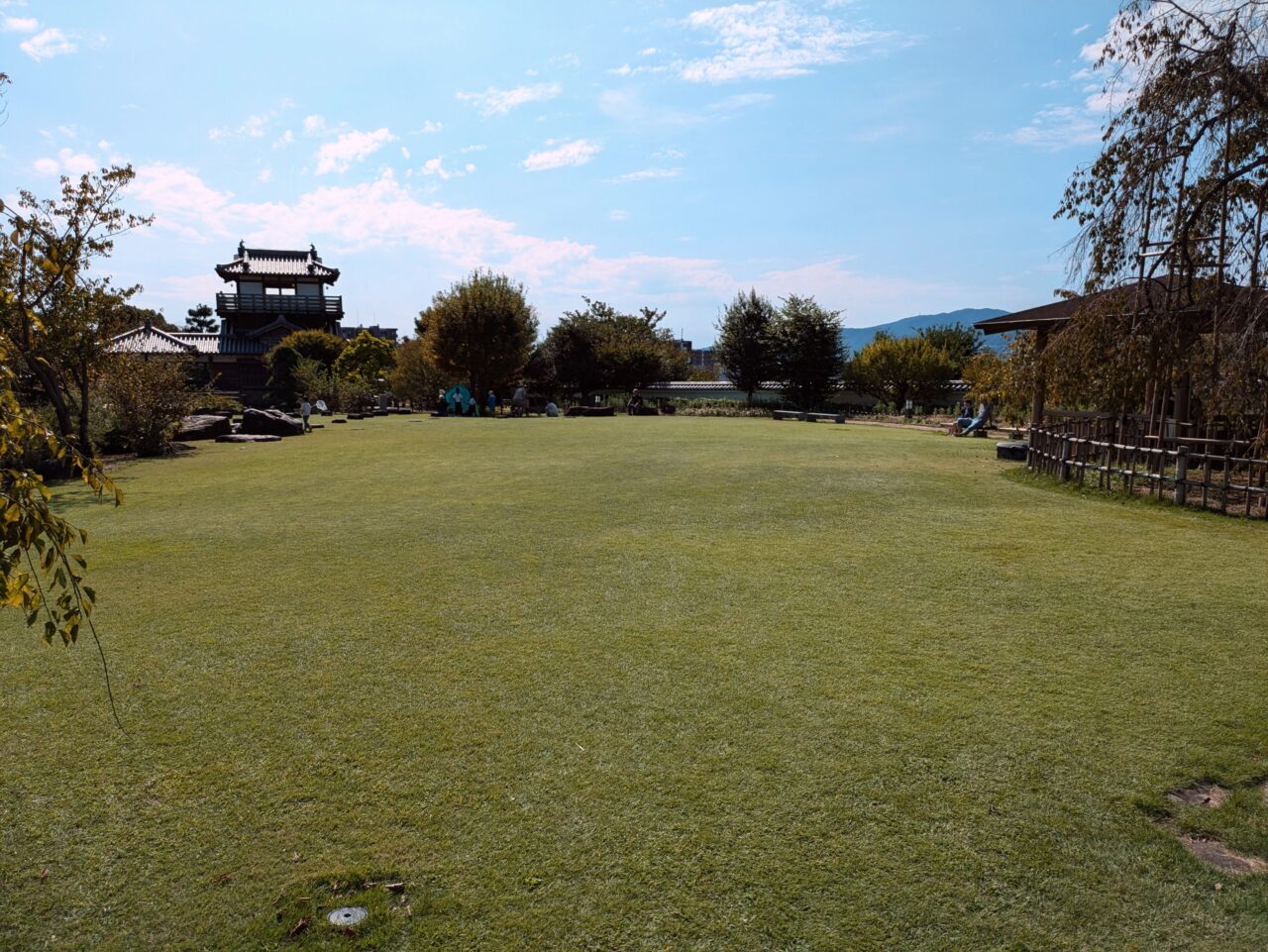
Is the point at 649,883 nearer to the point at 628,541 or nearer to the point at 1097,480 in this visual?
the point at 628,541

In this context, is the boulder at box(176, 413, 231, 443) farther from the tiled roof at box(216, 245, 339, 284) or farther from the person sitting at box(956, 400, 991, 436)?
the tiled roof at box(216, 245, 339, 284)

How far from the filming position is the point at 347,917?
2830mm

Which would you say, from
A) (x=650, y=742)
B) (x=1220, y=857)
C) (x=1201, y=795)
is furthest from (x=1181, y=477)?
(x=650, y=742)

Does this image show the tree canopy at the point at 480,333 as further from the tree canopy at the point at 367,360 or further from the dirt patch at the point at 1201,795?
the dirt patch at the point at 1201,795

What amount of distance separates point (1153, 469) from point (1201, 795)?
10.2 meters

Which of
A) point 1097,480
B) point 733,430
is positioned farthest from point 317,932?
point 733,430

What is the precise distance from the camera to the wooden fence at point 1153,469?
34.2 feet

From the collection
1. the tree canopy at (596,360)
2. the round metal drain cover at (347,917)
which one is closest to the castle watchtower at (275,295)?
the tree canopy at (596,360)

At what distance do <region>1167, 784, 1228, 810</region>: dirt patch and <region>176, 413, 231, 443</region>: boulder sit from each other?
22.1 m

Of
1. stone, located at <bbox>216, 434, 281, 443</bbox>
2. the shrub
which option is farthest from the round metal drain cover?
stone, located at <bbox>216, 434, 281, 443</bbox>

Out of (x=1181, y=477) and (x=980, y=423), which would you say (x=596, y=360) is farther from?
(x=1181, y=477)

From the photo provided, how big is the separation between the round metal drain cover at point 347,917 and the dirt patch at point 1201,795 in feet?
11.3

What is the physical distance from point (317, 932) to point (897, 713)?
301 centimetres

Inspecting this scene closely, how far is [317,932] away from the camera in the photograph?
2764 mm
